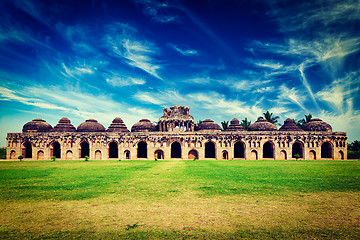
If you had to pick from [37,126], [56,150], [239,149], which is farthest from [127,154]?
[239,149]

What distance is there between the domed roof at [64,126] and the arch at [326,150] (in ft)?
158

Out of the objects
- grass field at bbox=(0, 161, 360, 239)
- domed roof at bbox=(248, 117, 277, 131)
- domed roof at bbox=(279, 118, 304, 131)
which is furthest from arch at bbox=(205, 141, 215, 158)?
grass field at bbox=(0, 161, 360, 239)

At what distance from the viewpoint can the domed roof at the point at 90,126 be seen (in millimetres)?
39156

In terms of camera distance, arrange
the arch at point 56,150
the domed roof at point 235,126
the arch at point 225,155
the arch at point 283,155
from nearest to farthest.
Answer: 1. the arch at point 283,155
2. the arch at point 225,155
3. the arch at point 56,150
4. the domed roof at point 235,126

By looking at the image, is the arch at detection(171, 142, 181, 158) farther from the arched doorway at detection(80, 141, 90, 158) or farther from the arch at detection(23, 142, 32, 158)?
the arch at detection(23, 142, 32, 158)

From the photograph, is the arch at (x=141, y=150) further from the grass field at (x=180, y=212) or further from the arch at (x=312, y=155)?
the arch at (x=312, y=155)

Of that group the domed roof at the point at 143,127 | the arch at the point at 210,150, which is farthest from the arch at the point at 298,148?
the domed roof at the point at 143,127

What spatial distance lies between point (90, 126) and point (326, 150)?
148 feet

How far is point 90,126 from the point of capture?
39594 mm

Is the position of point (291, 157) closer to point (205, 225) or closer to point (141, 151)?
point (141, 151)

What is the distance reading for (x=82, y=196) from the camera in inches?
330

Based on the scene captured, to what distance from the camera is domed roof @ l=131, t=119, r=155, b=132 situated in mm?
40188

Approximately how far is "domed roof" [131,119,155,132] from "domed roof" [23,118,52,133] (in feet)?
55.0

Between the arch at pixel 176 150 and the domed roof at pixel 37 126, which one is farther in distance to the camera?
the arch at pixel 176 150
